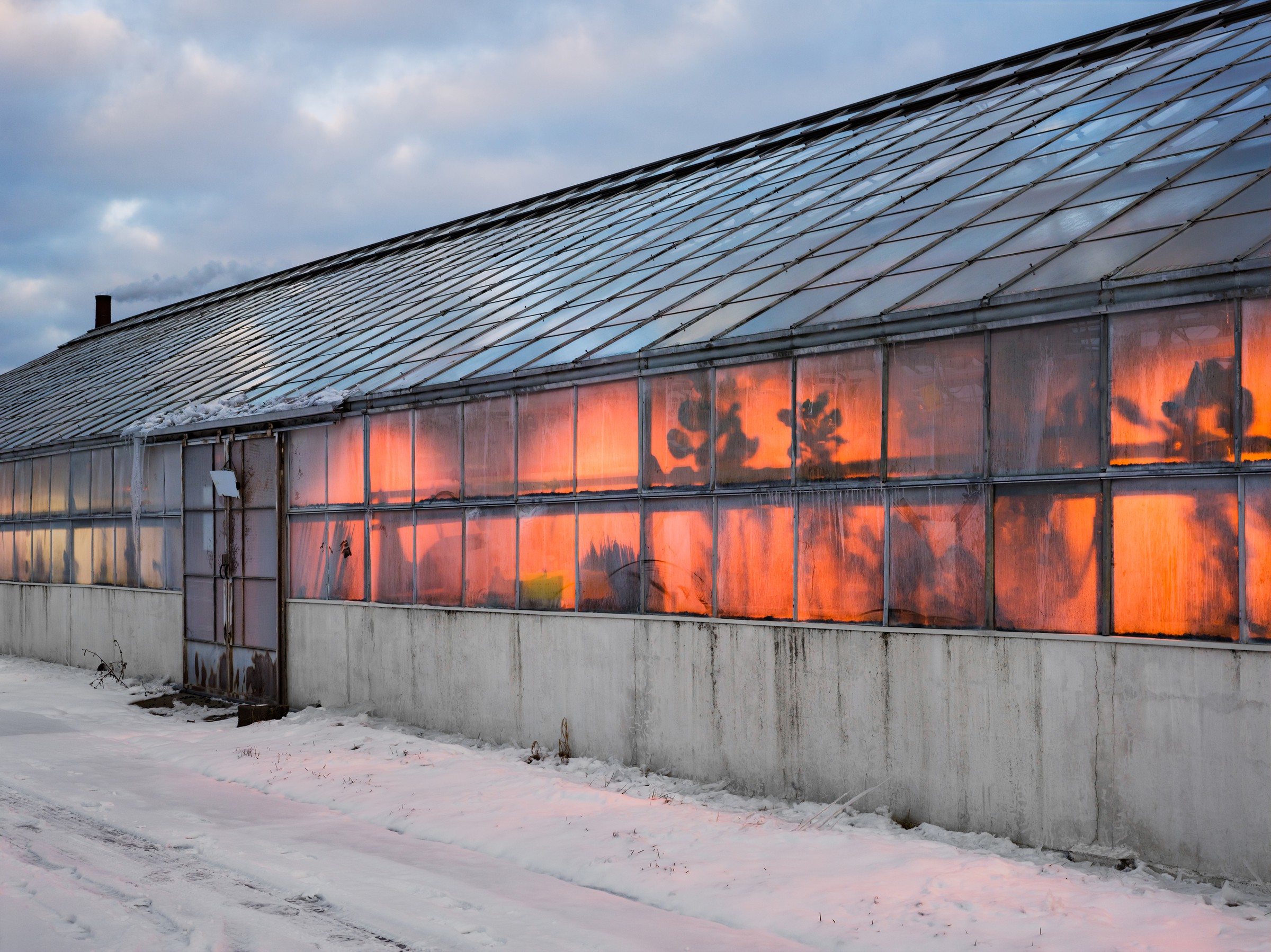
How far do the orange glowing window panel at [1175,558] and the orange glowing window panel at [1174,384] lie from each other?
324 millimetres

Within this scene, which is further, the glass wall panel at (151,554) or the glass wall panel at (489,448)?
the glass wall panel at (151,554)

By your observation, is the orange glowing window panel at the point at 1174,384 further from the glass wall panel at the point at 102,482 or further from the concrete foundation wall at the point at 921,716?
the glass wall panel at the point at 102,482

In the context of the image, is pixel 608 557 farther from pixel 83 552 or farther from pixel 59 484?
pixel 59 484

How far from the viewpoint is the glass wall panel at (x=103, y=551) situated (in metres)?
24.9

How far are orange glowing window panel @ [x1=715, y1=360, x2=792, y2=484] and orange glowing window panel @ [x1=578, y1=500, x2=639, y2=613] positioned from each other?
5.43ft

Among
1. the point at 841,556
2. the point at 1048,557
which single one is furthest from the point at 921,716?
the point at 1048,557

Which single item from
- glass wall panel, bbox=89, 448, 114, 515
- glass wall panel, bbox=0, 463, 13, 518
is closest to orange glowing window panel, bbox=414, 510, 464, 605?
glass wall panel, bbox=89, 448, 114, 515

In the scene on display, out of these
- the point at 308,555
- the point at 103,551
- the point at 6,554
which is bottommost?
the point at 6,554

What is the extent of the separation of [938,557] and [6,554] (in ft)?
91.4

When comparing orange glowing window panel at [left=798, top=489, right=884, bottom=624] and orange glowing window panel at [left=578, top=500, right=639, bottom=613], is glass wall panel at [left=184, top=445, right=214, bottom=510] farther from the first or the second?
orange glowing window panel at [left=798, top=489, right=884, bottom=624]

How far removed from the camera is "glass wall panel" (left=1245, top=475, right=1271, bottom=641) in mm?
9141

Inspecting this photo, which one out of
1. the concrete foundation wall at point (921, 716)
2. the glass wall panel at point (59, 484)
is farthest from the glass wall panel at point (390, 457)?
the glass wall panel at point (59, 484)

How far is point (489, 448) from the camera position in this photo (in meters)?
16.2

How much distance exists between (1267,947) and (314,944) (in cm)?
721
